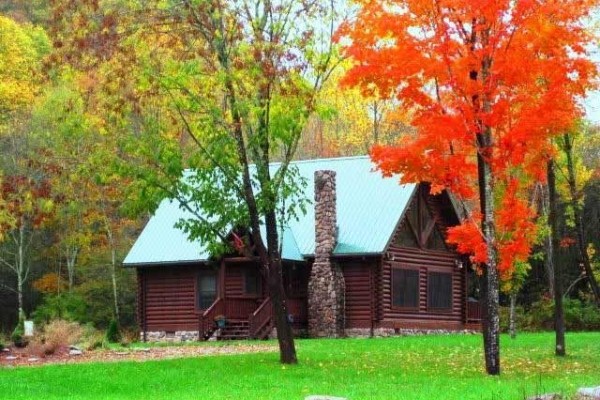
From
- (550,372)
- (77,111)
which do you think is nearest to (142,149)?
(77,111)

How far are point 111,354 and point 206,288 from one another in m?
12.7

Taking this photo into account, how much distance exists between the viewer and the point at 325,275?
128 ft

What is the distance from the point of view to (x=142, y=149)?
2214 centimetres

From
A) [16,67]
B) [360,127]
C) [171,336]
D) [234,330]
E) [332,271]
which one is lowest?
[171,336]

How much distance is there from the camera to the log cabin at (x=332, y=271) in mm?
39031

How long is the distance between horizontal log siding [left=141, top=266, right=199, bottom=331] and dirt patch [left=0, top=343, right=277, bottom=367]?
9703 mm

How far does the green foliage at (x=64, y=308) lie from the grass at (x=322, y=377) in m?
23.3

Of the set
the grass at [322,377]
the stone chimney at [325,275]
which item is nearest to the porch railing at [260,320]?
the stone chimney at [325,275]

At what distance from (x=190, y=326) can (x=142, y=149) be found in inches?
797

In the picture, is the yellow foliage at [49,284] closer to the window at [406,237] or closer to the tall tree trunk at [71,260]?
the tall tree trunk at [71,260]

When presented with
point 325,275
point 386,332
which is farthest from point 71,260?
point 386,332

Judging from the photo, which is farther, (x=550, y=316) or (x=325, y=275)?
(x=550, y=316)

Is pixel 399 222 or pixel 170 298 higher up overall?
pixel 399 222

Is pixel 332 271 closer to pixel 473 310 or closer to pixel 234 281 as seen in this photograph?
pixel 234 281
